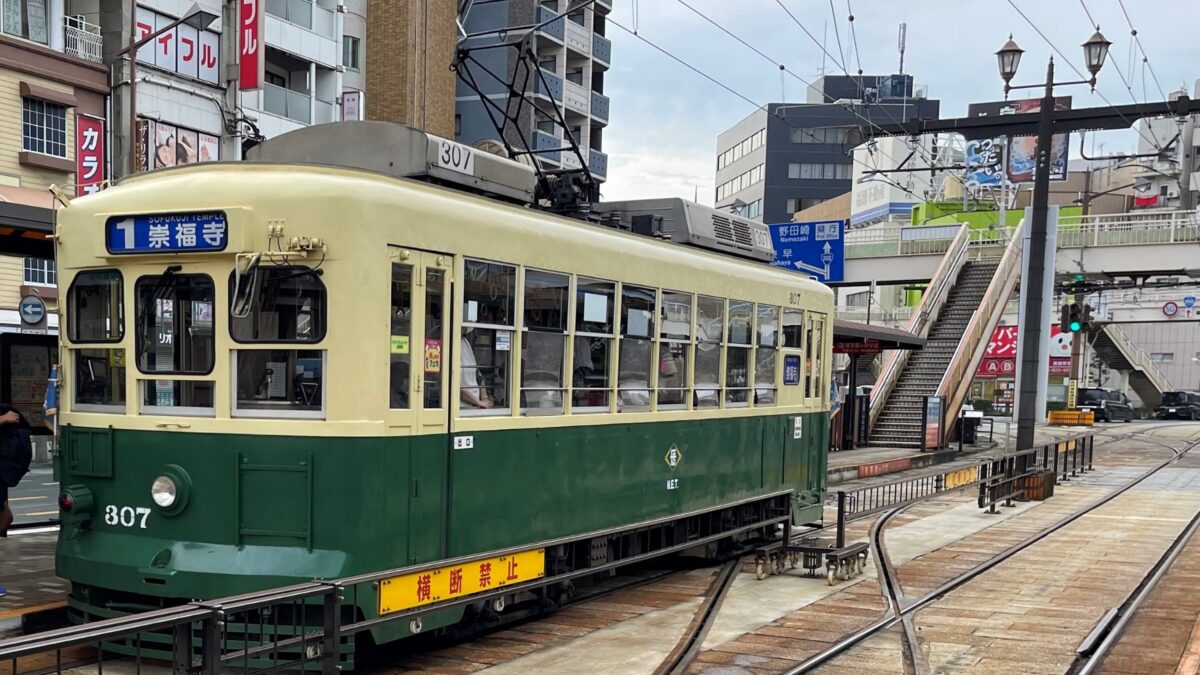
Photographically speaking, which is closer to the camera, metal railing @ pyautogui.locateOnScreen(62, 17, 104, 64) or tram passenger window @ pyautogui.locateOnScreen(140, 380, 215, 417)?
tram passenger window @ pyautogui.locateOnScreen(140, 380, 215, 417)

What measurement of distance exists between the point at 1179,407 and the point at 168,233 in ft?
189

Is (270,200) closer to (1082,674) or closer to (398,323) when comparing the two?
(398,323)

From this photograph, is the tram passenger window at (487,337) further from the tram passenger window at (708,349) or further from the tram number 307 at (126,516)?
the tram passenger window at (708,349)

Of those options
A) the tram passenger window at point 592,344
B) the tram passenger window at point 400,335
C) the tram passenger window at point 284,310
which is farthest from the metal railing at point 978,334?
the tram passenger window at point 284,310

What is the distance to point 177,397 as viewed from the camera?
6.78m

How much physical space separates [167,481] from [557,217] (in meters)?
3.39

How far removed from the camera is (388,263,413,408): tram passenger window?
6750 millimetres

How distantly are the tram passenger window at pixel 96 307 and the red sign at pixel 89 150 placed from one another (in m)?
18.1

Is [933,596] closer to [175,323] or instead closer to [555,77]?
[175,323]

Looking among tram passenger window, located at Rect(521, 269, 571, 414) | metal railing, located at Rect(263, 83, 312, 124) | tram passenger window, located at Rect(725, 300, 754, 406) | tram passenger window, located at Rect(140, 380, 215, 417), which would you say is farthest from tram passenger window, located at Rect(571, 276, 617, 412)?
metal railing, located at Rect(263, 83, 312, 124)

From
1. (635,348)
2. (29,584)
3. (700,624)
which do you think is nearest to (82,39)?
(29,584)

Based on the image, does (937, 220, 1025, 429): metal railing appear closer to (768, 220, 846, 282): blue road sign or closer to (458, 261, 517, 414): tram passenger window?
(768, 220, 846, 282): blue road sign

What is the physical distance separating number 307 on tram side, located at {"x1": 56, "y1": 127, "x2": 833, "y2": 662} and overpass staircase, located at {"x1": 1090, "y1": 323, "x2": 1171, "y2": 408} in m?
49.8

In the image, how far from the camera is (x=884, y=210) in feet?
220
